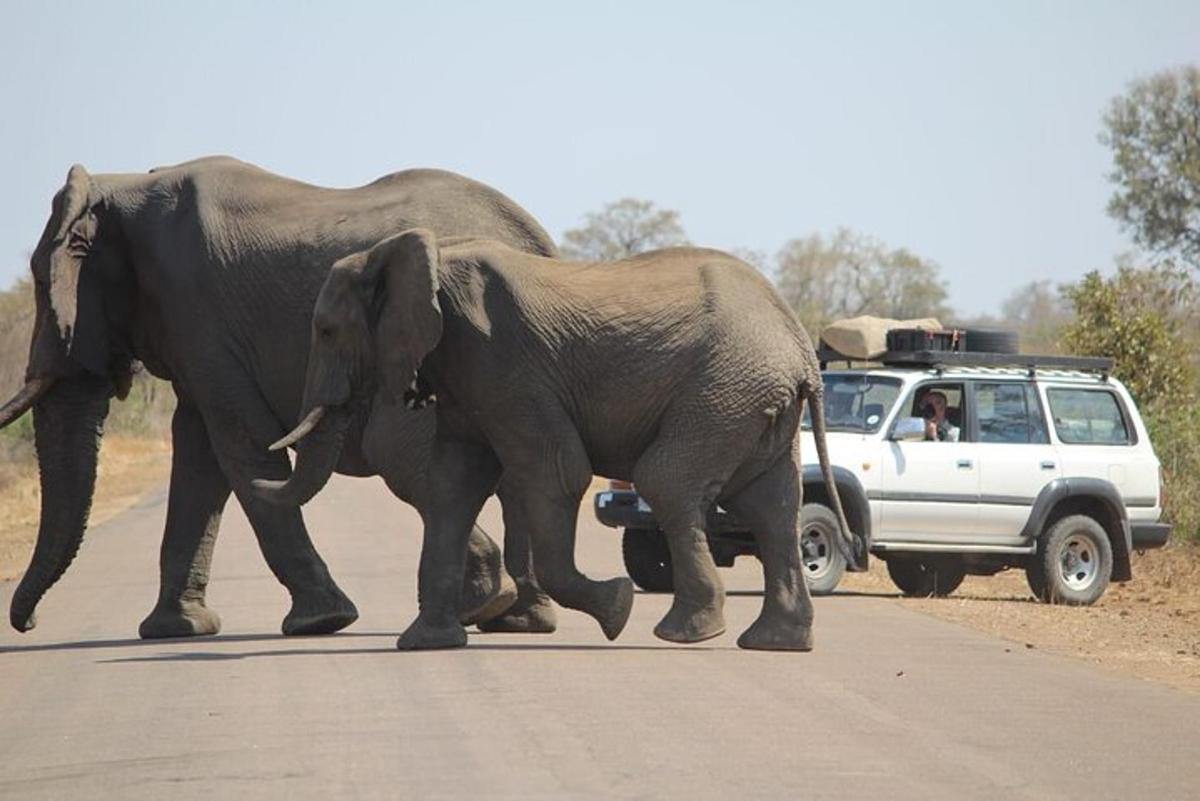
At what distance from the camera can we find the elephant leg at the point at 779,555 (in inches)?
535

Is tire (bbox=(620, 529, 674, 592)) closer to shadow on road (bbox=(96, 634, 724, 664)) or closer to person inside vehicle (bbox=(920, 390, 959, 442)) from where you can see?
person inside vehicle (bbox=(920, 390, 959, 442))

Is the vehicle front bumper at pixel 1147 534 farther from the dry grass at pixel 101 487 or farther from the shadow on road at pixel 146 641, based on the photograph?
the dry grass at pixel 101 487

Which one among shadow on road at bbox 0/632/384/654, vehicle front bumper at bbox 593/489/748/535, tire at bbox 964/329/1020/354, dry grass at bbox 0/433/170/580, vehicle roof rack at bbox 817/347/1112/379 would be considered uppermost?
tire at bbox 964/329/1020/354

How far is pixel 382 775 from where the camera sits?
29.3 feet

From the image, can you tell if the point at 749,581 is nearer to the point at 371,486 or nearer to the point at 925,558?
the point at 925,558

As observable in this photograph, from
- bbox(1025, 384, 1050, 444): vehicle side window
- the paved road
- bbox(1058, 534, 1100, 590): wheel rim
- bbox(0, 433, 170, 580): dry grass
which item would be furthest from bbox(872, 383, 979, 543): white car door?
bbox(0, 433, 170, 580): dry grass

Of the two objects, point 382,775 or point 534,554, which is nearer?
point 382,775

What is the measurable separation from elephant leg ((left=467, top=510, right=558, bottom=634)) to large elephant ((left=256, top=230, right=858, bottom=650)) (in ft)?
3.65

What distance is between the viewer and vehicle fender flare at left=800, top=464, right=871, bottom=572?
1934 cm

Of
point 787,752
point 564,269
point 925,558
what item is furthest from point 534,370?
point 925,558

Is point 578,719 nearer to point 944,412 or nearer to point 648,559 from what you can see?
point 648,559

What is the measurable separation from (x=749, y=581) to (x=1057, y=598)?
8.43 feet

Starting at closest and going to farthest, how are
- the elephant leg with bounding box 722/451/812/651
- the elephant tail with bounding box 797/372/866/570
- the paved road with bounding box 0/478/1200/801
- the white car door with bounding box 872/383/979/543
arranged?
the paved road with bounding box 0/478/1200/801 → the elephant leg with bounding box 722/451/812/651 → the elephant tail with bounding box 797/372/866/570 → the white car door with bounding box 872/383/979/543

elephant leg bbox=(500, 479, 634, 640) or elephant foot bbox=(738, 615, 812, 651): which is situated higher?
elephant leg bbox=(500, 479, 634, 640)
